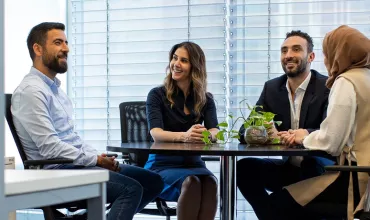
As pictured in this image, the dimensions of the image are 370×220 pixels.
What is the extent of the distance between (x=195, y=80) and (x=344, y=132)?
4.31ft

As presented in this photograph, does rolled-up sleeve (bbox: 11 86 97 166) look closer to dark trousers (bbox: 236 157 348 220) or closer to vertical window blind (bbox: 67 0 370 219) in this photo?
dark trousers (bbox: 236 157 348 220)

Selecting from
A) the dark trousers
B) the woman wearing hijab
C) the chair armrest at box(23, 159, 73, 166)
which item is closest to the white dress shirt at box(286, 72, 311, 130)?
the dark trousers

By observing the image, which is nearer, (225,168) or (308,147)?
(308,147)

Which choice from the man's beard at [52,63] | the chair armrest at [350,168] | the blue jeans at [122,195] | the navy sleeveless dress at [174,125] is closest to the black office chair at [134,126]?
the navy sleeveless dress at [174,125]

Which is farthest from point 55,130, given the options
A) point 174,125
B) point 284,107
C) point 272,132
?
point 284,107

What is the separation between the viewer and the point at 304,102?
3.59 meters

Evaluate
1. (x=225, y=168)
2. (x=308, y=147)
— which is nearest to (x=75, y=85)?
(x=225, y=168)

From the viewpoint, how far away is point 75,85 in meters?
5.27

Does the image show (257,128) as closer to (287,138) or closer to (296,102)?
(287,138)

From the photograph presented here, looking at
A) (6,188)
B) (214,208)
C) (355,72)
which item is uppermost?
(355,72)

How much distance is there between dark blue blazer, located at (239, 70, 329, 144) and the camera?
354cm

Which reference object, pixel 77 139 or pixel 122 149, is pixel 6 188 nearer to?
pixel 122 149

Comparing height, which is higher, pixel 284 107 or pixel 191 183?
pixel 284 107

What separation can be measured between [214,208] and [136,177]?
18.9 inches
